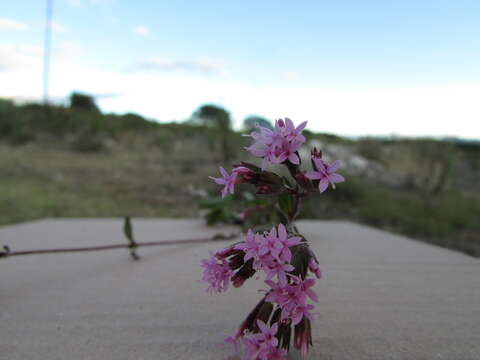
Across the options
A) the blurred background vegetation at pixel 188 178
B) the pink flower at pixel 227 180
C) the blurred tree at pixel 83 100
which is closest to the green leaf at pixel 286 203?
the pink flower at pixel 227 180

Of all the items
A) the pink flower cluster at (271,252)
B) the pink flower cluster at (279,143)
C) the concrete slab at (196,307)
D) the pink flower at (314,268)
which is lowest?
the concrete slab at (196,307)

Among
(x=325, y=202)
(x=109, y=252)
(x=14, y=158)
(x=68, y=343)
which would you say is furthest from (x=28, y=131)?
(x=68, y=343)

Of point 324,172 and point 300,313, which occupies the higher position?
point 324,172

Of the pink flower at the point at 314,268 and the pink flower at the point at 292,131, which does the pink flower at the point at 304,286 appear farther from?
the pink flower at the point at 292,131

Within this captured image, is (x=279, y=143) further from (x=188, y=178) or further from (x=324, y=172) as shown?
(x=188, y=178)

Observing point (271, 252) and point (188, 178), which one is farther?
point (188, 178)

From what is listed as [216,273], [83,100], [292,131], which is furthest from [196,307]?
[83,100]
